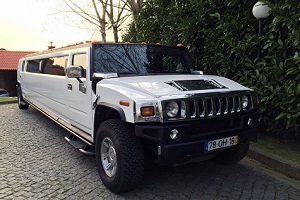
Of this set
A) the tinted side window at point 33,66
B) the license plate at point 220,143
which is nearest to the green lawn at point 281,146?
the license plate at point 220,143

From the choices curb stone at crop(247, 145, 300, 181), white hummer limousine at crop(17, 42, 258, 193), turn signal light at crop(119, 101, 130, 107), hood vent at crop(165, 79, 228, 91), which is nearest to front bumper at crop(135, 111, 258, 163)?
Result: white hummer limousine at crop(17, 42, 258, 193)

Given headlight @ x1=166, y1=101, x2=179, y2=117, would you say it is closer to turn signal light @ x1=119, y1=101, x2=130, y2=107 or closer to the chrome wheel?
turn signal light @ x1=119, y1=101, x2=130, y2=107

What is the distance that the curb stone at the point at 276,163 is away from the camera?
12.1 ft

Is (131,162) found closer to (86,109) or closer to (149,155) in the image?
(149,155)

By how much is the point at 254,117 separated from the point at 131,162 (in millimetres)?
1762

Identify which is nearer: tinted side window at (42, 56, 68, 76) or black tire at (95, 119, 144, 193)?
black tire at (95, 119, 144, 193)

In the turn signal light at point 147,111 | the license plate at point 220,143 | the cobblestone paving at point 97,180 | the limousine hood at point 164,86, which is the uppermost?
the limousine hood at point 164,86

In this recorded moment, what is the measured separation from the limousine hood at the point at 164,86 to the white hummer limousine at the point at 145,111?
11 millimetres

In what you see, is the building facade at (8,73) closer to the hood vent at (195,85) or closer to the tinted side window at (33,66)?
the tinted side window at (33,66)

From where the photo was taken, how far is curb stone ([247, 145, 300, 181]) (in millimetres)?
3701

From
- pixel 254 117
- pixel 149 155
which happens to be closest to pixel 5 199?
pixel 149 155

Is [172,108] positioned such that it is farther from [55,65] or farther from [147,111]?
[55,65]

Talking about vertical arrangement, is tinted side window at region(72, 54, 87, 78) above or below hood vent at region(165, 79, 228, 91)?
above

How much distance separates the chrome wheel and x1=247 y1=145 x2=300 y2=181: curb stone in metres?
2.51
